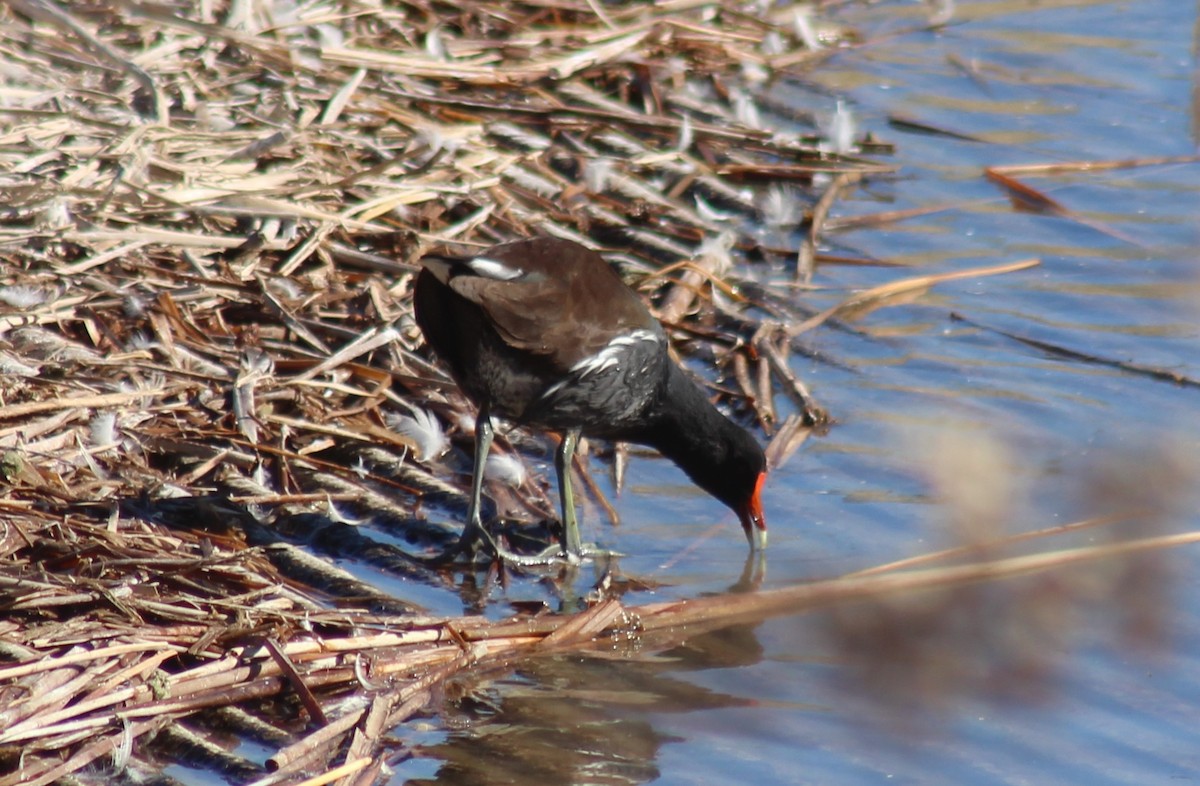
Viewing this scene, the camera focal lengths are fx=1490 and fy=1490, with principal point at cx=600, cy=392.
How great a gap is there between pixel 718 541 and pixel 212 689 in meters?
1.56

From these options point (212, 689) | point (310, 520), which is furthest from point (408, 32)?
point (212, 689)

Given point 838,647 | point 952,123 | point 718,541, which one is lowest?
point 718,541

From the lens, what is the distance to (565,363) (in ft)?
11.8

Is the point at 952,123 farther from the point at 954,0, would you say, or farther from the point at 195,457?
the point at 195,457

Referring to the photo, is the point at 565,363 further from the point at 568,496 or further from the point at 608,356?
the point at 568,496

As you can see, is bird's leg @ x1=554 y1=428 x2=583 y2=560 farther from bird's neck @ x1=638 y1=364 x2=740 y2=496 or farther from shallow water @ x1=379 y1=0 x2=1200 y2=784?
bird's neck @ x1=638 y1=364 x2=740 y2=496

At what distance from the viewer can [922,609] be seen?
749mm

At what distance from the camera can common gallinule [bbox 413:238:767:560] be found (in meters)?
3.45

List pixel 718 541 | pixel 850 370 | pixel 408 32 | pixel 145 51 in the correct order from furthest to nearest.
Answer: pixel 408 32 → pixel 145 51 → pixel 850 370 → pixel 718 541

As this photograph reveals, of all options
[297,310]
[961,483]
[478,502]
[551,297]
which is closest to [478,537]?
[478,502]

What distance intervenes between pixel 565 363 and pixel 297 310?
952mm

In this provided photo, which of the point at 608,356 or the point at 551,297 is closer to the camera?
the point at 551,297

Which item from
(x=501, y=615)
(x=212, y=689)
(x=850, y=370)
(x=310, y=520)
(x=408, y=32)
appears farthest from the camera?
(x=408, y=32)

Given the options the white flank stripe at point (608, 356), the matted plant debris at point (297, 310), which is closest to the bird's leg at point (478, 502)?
the matted plant debris at point (297, 310)
